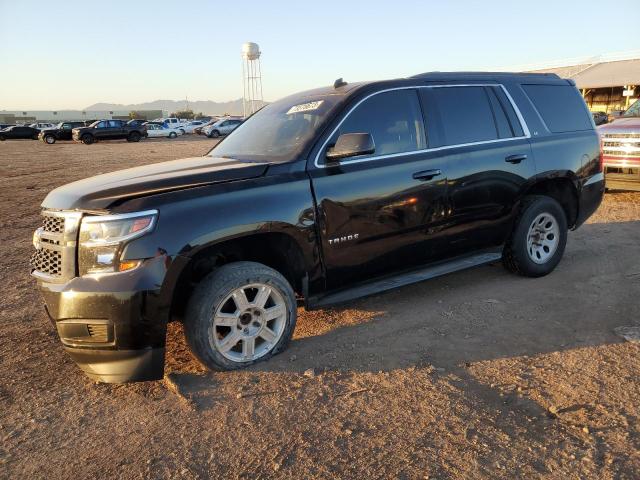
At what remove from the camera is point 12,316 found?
433 cm

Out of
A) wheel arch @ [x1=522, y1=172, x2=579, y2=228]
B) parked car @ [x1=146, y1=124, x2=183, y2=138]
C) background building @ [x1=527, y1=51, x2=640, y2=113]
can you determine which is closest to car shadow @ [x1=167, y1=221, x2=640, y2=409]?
wheel arch @ [x1=522, y1=172, x2=579, y2=228]

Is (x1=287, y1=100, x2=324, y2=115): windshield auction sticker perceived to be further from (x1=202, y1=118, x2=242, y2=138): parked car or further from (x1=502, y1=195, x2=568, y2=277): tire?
(x1=202, y1=118, x2=242, y2=138): parked car

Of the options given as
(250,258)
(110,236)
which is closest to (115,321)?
(110,236)

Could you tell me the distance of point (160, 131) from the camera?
143ft

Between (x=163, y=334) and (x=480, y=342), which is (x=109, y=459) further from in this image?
(x=480, y=342)

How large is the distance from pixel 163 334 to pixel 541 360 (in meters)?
2.48

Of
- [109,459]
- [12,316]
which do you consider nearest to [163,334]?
[109,459]

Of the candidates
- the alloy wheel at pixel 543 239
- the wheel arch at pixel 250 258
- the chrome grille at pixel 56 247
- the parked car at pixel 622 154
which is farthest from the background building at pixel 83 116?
the wheel arch at pixel 250 258

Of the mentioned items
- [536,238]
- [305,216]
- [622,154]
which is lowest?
[536,238]

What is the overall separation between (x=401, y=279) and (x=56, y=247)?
2475 millimetres

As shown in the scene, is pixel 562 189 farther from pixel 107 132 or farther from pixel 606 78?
pixel 107 132

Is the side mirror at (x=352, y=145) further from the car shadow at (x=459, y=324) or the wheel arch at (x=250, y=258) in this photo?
the car shadow at (x=459, y=324)

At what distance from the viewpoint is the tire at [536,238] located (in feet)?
15.6

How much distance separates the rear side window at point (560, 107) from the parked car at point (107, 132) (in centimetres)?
3563
